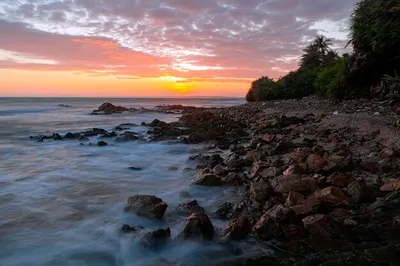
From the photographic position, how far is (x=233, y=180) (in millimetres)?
5961

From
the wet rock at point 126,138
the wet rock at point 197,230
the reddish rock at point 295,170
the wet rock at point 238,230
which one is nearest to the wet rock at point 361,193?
the reddish rock at point 295,170

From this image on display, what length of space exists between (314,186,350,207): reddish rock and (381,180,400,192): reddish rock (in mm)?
579

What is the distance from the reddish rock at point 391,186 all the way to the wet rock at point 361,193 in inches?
7.3

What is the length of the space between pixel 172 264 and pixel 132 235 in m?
0.91

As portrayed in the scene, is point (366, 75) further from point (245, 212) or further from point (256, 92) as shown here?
point (256, 92)

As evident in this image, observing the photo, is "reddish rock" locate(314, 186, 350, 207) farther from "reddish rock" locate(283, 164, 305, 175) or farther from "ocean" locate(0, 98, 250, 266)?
"ocean" locate(0, 98, 250, 266)

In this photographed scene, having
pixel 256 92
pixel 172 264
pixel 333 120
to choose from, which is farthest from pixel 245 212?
pixel 256 92

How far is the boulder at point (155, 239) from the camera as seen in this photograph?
389cm

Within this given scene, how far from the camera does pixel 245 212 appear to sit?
4.61m

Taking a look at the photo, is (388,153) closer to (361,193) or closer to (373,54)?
(361,193)

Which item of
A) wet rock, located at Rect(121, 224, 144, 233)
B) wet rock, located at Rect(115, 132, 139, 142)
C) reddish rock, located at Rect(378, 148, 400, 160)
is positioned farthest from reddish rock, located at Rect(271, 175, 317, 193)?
wet rock, located at Rect(115, 132, 139, 142)

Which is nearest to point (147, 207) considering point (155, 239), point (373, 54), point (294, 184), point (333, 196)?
point (155, 239)

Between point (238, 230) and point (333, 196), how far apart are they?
1321 mm

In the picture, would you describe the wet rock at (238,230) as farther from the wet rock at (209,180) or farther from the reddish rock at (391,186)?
the wet rock at (209,180)
